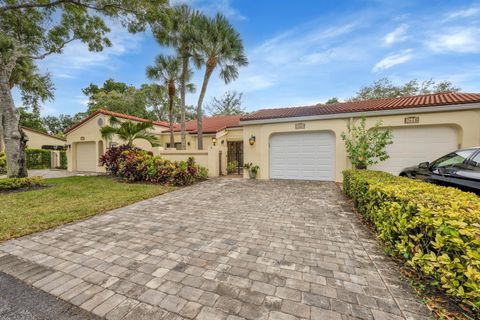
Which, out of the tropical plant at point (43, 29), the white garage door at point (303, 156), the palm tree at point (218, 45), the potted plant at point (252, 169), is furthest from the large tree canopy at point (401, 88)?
the tropical plant at point (43, 29)

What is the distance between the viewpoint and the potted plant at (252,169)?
10.5 metres

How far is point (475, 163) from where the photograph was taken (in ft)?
13.7

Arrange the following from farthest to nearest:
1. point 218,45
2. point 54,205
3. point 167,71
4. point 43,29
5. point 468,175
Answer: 1. point 167,71
2. point 218,45
3. point 43,29
4. point 54,205
5. point 468,175

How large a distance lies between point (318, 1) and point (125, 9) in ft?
28.1

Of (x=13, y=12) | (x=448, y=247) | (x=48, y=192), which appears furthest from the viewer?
(x=13, y=12)

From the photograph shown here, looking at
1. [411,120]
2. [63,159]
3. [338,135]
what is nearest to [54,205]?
[338,135]

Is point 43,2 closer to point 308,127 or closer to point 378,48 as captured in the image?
point 308,127

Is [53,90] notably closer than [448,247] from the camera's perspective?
No

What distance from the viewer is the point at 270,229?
394cm

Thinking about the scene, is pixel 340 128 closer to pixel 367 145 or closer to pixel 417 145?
pixel 367 145

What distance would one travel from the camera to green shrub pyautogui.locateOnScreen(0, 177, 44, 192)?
23.9 feet

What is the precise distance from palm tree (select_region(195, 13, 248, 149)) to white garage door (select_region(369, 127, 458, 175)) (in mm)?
8872

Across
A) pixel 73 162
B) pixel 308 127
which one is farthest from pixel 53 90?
pixel 308 127

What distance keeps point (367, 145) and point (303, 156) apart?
8.88 feet
